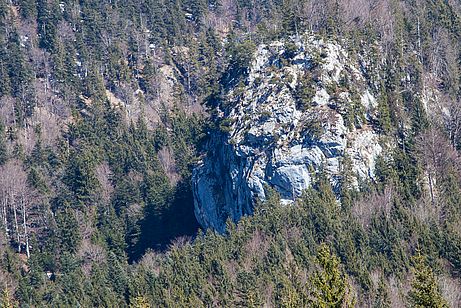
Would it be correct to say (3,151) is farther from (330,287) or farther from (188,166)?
(330,287)

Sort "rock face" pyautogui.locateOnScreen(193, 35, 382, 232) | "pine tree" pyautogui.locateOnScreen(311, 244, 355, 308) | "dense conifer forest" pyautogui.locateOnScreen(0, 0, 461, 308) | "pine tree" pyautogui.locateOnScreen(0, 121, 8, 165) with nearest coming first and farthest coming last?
1. "pine tree" pyautogui.locateOnScreen(311, 244, 355, 308)
2. "dense conifer forest" pyautogui.locateOnScreen(0, 0, 461, 308)
3. "rock face" pyautogui.locateOnScreen(193, 35, 382, 232)
4. "pine tree" pyautogui.locateOnScreen(0, 121, 8, 165)

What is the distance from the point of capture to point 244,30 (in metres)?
120

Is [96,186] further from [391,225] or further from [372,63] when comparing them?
[391,225]

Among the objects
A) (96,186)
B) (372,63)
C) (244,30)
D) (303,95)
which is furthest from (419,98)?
(244,30)

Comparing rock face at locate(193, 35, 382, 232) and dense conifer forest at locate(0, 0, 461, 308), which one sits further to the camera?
rock face at locate(193, 35, 382, 232)

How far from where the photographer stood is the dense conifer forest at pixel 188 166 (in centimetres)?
5866

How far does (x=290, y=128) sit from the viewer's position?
244 ft

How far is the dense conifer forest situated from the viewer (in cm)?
5866

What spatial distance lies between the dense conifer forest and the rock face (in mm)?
1151

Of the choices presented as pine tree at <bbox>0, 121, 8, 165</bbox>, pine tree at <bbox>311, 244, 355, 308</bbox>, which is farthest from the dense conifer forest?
pine tree at <bbox>0, 121, 8, 165</bbox>

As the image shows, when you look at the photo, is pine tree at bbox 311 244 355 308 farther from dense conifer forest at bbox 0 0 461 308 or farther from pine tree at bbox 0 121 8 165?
pine tree at bbox 0 121 8 165

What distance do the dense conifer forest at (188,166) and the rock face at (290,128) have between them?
1.15 m

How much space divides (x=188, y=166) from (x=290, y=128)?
2035cm

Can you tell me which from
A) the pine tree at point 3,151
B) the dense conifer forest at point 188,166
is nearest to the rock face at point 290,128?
the dense conifer forest at point 188,166
